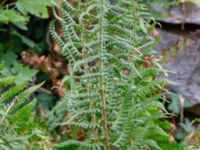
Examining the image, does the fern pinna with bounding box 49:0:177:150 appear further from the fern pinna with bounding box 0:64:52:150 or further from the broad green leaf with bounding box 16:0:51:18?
the broad green leaf with bounding box 16:0:51:18

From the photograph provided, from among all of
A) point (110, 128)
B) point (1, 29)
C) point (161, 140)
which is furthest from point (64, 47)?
point (1, 29)

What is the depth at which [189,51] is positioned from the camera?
287 cm

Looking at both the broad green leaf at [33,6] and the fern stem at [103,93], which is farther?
the broad green leaf at [33,6]

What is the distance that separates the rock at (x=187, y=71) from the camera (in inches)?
112

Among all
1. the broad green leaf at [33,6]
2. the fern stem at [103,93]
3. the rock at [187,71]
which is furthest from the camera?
the rock at [187,71]

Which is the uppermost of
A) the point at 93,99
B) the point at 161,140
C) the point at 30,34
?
the point at 93,99

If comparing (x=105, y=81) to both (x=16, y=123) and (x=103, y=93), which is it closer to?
(x=103, y=93)

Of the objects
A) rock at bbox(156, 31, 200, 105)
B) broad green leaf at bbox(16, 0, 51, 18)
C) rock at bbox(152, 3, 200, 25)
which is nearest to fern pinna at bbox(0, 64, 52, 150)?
broad green leaf at bbox(16, 0, 51, 18)

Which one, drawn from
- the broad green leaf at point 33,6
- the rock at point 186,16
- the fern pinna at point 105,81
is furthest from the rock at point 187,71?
the fern pinna at point 105,81

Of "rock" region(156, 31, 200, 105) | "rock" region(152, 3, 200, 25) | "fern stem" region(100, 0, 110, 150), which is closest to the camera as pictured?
"fern stem" region(100, 0, 110, 150)

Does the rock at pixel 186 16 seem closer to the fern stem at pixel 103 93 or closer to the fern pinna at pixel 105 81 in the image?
the fern pinna at pixel 105 81

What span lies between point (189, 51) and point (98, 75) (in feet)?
6.05

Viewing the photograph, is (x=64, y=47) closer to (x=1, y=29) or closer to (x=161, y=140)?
(x=161, y=140)

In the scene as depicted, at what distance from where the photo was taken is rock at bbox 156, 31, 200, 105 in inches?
112
